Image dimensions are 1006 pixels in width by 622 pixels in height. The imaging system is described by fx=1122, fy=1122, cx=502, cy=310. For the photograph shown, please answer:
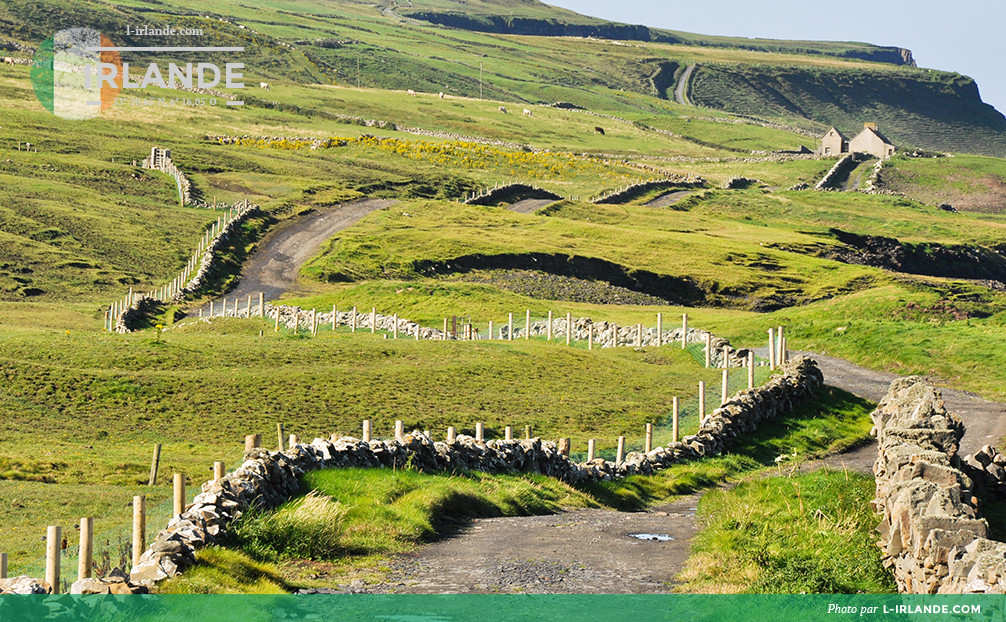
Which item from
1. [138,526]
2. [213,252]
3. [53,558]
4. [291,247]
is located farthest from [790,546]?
[291,247]

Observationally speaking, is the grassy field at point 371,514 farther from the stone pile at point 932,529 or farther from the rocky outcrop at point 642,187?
the rocky outcrop at point 642,187

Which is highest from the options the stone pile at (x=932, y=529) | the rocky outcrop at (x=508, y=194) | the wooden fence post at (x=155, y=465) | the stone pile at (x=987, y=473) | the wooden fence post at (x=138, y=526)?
the rocky outcrop at (x=508, y=194)

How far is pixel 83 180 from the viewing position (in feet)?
384

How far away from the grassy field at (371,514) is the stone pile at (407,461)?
0.36 m

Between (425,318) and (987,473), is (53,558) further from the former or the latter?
(425,318)

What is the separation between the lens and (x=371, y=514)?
2122 cm

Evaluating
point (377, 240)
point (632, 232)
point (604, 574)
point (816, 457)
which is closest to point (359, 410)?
point (816, 457)

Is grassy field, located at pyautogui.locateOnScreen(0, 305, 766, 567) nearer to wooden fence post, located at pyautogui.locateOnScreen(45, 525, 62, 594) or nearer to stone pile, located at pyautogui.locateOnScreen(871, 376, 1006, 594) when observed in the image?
wooden fence post, located at pyautogui.locateOnScreen(45, 525, 62, 594)

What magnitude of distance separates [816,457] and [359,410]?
15.9 m

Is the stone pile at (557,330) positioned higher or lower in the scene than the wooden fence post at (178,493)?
lower

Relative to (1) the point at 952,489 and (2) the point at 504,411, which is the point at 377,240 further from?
(1) the point at 952,489

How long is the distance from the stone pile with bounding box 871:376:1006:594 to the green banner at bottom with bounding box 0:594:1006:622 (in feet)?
1.32

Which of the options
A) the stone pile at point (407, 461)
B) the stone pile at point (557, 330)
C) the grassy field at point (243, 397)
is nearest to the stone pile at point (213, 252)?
the stone pile at point (557, 330)

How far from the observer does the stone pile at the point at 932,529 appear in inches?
533
